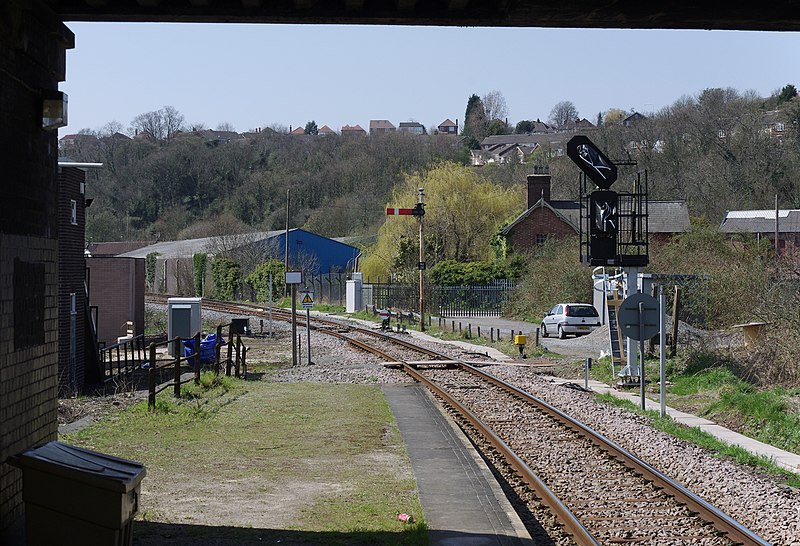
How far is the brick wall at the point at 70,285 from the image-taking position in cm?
→ 2311

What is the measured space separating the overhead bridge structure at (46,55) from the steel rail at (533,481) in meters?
4.81

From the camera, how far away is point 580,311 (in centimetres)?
3638

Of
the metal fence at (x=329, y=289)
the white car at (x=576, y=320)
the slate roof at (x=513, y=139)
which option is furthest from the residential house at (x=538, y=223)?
the slate roof at (x=513, y=139)

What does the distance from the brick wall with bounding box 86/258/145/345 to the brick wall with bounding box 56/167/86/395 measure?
1055 centimetres

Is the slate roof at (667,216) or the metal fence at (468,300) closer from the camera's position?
the slate roof at (667,216)

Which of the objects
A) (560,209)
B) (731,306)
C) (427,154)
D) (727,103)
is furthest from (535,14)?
(427,154)

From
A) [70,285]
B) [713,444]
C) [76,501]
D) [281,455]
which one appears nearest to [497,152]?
[70,285]

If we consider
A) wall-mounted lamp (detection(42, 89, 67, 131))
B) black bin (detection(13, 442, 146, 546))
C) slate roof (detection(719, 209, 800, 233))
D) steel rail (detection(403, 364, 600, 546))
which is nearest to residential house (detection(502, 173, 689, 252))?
slate roof (detection(719, 209, 800, 233))

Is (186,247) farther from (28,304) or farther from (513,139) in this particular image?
(513,139)

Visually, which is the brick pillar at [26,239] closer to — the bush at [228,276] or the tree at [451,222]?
the tree at [451,222]

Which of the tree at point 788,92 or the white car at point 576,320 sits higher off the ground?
the tree at point 788,92

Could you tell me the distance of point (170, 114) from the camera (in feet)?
452

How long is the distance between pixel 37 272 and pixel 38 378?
3.25ft

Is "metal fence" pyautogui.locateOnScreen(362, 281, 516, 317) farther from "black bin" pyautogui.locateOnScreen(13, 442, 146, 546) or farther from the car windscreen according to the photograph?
"black bin" pyautogui.locateOnScreen(13, 442, 146, 546)
